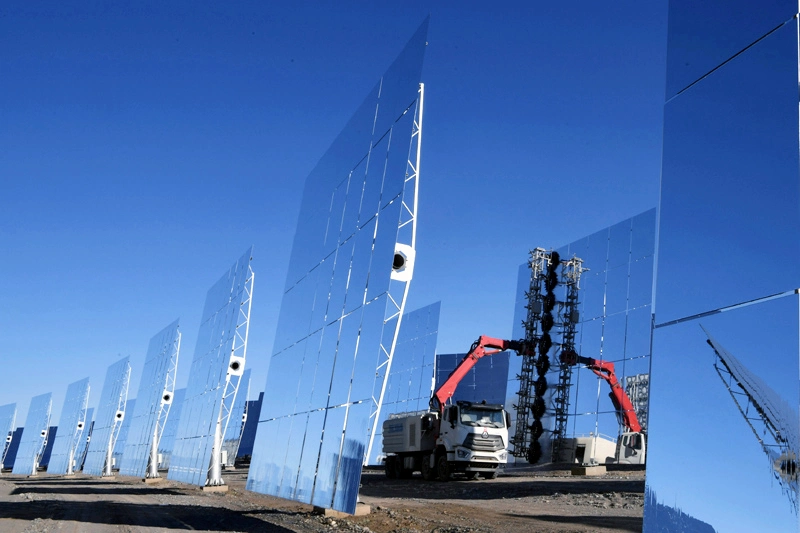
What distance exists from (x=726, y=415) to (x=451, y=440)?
17.9 m

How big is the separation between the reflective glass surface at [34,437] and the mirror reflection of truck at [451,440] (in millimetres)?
33071

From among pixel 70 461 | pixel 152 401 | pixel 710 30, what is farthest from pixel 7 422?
pixel 710 30

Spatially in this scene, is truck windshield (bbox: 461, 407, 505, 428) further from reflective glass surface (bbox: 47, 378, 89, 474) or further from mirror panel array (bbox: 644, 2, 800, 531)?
reflective glass surface (bbox: 47, 378, 89, 474)

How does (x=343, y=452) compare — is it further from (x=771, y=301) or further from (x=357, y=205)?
(x=771, y=301)

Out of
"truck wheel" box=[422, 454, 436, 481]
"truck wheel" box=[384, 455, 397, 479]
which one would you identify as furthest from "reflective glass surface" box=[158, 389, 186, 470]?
"truck wheel" box=[422, 454, 436, 481]

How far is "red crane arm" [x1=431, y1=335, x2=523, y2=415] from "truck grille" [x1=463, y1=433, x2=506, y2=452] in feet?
5.49

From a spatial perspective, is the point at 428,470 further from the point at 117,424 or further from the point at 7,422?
the point at 7,422

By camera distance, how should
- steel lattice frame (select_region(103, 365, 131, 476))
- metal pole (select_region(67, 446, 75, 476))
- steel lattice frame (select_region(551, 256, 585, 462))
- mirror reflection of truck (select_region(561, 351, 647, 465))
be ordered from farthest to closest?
metal pole (select_region(67, 446, 75, 476)) < steel lattice frame (select_region(103, 365, 131, 476)) < steel lattice frame (select_region(551, 256, 585, 462)) < mirror reflection of truck (select_region(561, 351, 647, 465))

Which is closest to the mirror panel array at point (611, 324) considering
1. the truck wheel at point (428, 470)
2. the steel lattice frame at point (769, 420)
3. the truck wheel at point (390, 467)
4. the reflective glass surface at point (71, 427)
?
the truck wheel at point (390, 467)

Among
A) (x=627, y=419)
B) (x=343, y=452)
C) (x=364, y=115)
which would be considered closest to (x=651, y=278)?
(x=627, y=419)

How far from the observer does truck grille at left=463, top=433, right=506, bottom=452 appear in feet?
71.4

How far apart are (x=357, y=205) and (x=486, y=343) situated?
51.9 ft

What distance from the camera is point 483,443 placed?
71.8 feet

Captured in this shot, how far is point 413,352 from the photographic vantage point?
32844 millimetres
